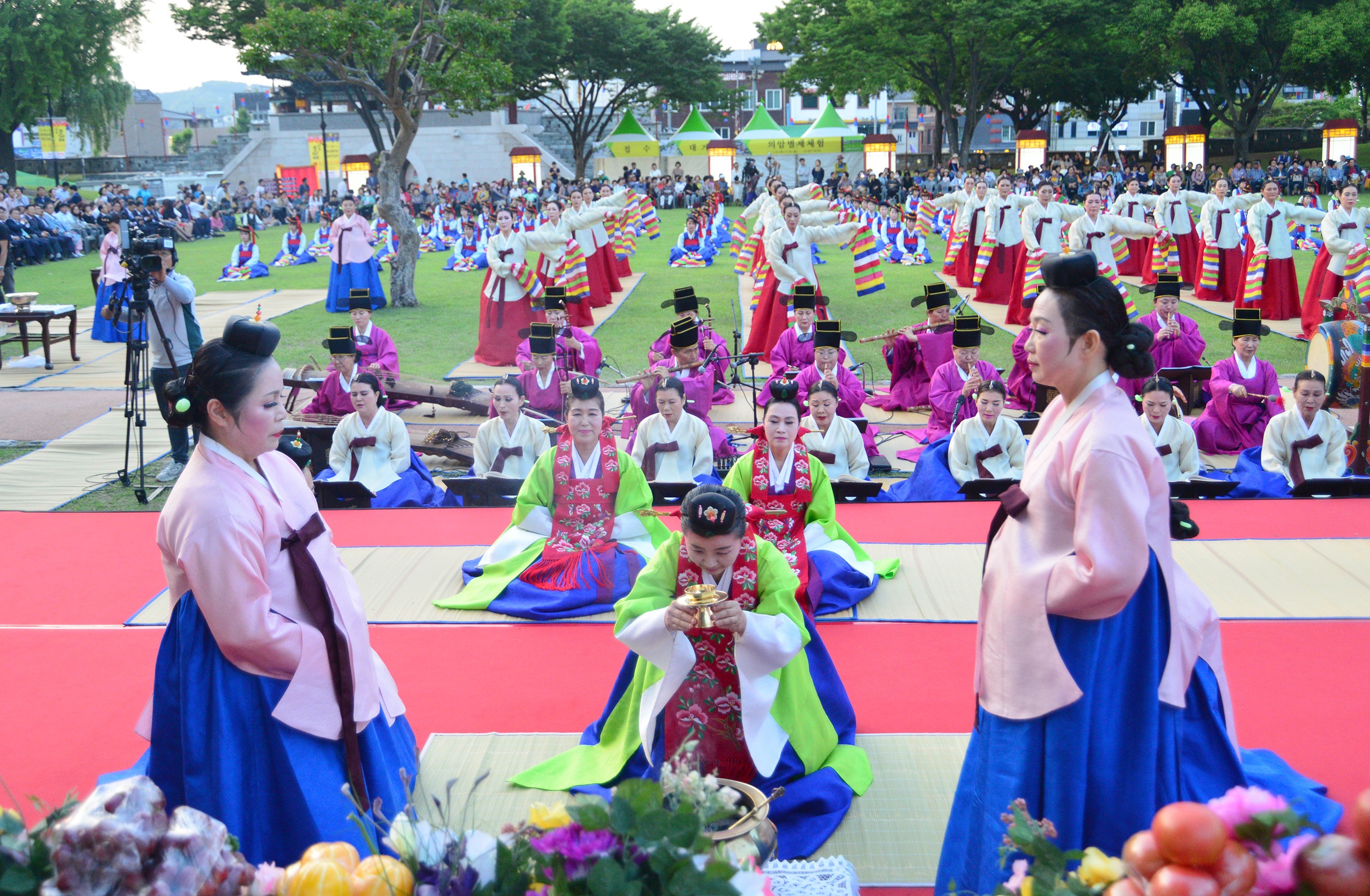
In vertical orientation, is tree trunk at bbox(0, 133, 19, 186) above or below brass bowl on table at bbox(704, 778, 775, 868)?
above

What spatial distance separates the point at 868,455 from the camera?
721 cm

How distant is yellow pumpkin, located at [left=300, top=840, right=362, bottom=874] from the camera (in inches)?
55.4

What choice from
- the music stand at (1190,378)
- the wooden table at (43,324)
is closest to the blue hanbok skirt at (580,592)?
the music stand at (1190,378)

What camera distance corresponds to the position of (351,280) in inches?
546

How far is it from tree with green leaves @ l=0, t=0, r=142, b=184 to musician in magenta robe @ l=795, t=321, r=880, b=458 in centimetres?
2529

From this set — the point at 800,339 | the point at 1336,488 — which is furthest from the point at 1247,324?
the point at 800,339

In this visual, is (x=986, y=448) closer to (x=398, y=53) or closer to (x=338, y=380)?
(x=338, y=380)

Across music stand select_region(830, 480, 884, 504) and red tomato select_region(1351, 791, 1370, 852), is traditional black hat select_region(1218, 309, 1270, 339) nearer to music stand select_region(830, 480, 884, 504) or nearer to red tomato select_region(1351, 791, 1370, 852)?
music stand select_region(830, 480, 884, 504)

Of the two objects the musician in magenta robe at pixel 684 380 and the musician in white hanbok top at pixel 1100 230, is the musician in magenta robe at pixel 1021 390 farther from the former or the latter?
the musician in white hanbok top at pixel 1100 230

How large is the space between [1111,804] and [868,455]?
5.00m

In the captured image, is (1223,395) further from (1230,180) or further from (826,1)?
(826,1)

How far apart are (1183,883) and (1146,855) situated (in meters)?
0.07

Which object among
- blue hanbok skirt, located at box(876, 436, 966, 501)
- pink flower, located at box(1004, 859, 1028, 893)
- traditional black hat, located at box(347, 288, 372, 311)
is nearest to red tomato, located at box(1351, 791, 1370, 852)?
pink flower, located at box(1004, 859, 1028, 893)

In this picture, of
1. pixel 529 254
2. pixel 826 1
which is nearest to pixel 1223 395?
pixel 529 254
